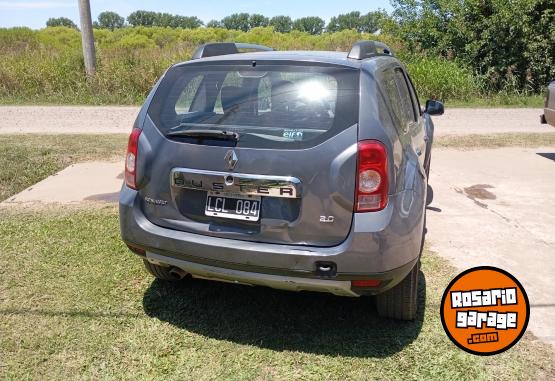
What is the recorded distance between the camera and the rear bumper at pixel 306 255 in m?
2.65

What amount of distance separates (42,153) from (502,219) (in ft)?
21.5

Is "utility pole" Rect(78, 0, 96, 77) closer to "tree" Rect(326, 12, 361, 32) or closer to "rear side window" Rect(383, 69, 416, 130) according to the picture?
"rear side window" Rect(383, 69, 416, 130)

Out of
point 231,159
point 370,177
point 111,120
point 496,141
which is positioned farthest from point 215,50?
point 111,120

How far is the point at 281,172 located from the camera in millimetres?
2689

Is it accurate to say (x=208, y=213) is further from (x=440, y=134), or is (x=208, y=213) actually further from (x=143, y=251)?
(x=440, y=134)

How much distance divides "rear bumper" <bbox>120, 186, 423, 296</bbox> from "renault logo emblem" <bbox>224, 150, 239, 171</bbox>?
1.34ft

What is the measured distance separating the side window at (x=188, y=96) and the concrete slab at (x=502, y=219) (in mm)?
2477

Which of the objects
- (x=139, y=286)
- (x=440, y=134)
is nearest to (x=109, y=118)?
(x=440, y=134)

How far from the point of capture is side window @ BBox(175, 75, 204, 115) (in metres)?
3.20

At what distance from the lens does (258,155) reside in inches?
108

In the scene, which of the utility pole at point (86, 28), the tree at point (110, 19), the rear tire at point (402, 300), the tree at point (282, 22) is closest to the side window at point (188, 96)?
the rear tire at point (402, 300)

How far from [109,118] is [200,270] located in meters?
9.66

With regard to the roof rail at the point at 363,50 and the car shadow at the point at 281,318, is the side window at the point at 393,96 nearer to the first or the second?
the roof rail at the point at 363,50

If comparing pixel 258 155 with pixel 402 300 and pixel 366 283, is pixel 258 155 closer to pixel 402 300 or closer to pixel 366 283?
pixel 366 283
